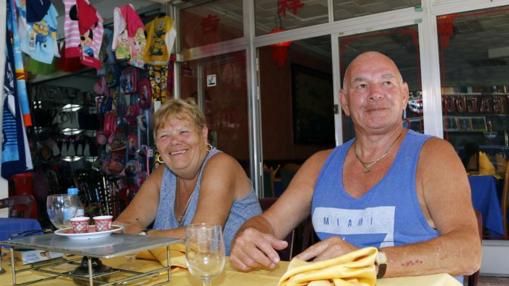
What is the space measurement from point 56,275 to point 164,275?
0.29m

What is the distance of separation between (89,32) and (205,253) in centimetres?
335

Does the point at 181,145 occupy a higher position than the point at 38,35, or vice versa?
the point at 38,35

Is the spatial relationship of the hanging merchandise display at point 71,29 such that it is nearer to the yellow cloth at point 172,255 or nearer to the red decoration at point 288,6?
the red decoration at point 288,6

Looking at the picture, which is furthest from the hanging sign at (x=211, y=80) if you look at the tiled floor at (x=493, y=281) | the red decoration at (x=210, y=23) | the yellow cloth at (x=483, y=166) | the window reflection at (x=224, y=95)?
the tiled floor at (x=493, y=281)

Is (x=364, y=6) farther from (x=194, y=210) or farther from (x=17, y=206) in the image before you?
(x=17, y=206)

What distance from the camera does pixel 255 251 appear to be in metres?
1.31

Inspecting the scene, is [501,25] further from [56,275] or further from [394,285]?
[56,275]

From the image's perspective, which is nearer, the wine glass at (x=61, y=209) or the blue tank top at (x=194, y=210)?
the wine glass at (x=61, y=209)

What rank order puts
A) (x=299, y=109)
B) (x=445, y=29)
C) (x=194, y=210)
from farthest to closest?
(x=299, y=109)
(x=445, y=29)
(x=194, y=210)

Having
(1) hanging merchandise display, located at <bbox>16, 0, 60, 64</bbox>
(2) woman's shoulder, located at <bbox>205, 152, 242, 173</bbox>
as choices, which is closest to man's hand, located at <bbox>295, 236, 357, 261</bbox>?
(2) woman's shoulder, located at <bbox>205, 152, 242, 173</bbox>

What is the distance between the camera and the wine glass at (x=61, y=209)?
1.58 m

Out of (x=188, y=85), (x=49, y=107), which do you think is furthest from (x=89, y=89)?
(x=188, y=85)

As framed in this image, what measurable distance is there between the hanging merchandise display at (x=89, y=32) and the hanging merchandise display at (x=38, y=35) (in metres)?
0.26

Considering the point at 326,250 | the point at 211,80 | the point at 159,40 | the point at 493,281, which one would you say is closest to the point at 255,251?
the point at 326,250
